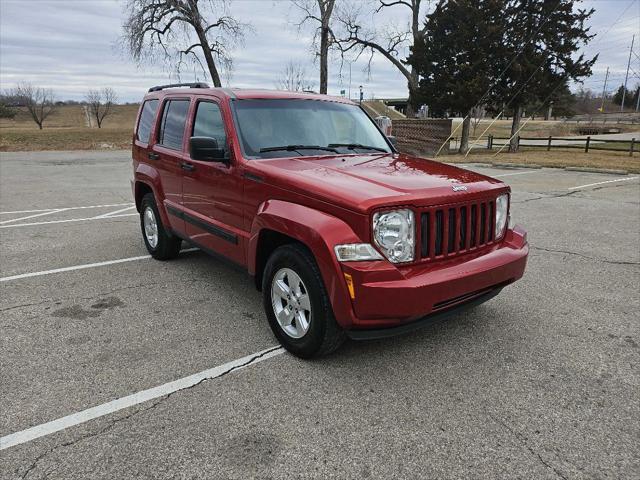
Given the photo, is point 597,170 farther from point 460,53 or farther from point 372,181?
point 372,181

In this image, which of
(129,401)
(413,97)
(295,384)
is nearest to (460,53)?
(413,97)

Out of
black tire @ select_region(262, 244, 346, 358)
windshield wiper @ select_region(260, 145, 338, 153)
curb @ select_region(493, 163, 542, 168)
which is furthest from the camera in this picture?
curb @ select_region(493, 163, 542, 168)

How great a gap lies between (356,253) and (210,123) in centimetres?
224

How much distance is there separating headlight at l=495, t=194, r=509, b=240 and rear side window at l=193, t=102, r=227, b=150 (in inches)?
88.7

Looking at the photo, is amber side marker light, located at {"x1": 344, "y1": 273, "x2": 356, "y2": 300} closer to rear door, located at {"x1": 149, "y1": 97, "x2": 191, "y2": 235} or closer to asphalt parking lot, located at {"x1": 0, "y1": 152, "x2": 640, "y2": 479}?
asphalt parking lot, located at {"x1": 0, "y1": 152, "x2": 640, "y2": 479}

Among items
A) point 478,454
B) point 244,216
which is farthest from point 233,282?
point 478,454

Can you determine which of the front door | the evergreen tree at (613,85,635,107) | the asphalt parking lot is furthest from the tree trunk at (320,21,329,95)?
the evergreen tree at (613,85,635,107)

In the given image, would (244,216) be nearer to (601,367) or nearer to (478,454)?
(478,454)

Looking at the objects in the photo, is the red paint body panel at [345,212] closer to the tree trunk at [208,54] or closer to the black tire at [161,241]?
the black tire at [161,241]

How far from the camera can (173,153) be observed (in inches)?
195

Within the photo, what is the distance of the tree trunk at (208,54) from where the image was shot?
1116 inches

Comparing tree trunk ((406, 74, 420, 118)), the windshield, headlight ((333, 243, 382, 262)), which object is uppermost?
tree trunk ((406, 74, 420, 118))

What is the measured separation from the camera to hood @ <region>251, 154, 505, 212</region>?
300 centimetres

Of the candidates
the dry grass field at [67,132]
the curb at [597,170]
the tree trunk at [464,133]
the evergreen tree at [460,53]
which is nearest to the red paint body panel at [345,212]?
the curb at [597,170]
